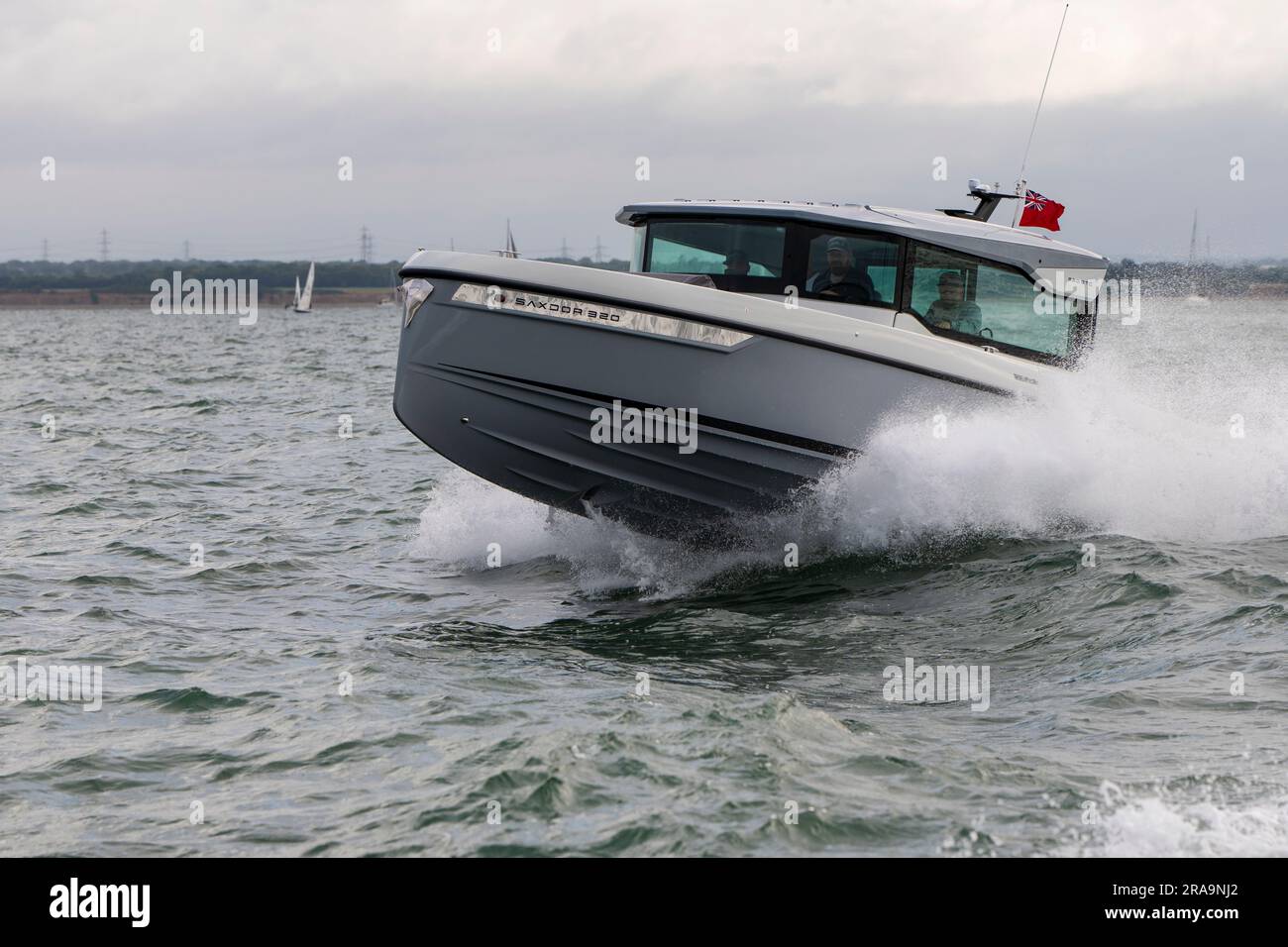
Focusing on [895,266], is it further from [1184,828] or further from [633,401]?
[1184,828]

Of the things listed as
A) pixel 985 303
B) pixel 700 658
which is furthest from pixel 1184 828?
pixel 985 303

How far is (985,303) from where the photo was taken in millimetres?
8844

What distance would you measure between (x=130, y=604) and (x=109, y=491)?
5.40 metres

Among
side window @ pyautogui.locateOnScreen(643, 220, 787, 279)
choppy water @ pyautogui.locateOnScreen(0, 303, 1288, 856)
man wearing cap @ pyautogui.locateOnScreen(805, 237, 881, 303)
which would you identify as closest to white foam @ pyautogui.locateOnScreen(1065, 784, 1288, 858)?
choppy water @ pyautogui.locateOnScreen(0, 303, 1288, 856)

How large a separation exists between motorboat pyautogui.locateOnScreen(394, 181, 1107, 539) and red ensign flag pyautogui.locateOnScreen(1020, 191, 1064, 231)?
99 centimetres

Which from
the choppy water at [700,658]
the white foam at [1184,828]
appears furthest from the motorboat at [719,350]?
the white foam at [1184,828]

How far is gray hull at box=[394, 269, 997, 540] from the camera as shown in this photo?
7969mm

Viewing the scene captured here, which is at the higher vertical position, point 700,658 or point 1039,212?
point 1039,212

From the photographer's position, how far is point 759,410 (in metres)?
8.12

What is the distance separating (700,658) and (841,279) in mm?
2781

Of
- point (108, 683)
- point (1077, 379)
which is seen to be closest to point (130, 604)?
point (108, 683)

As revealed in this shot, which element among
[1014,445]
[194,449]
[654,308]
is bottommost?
[194,449]
